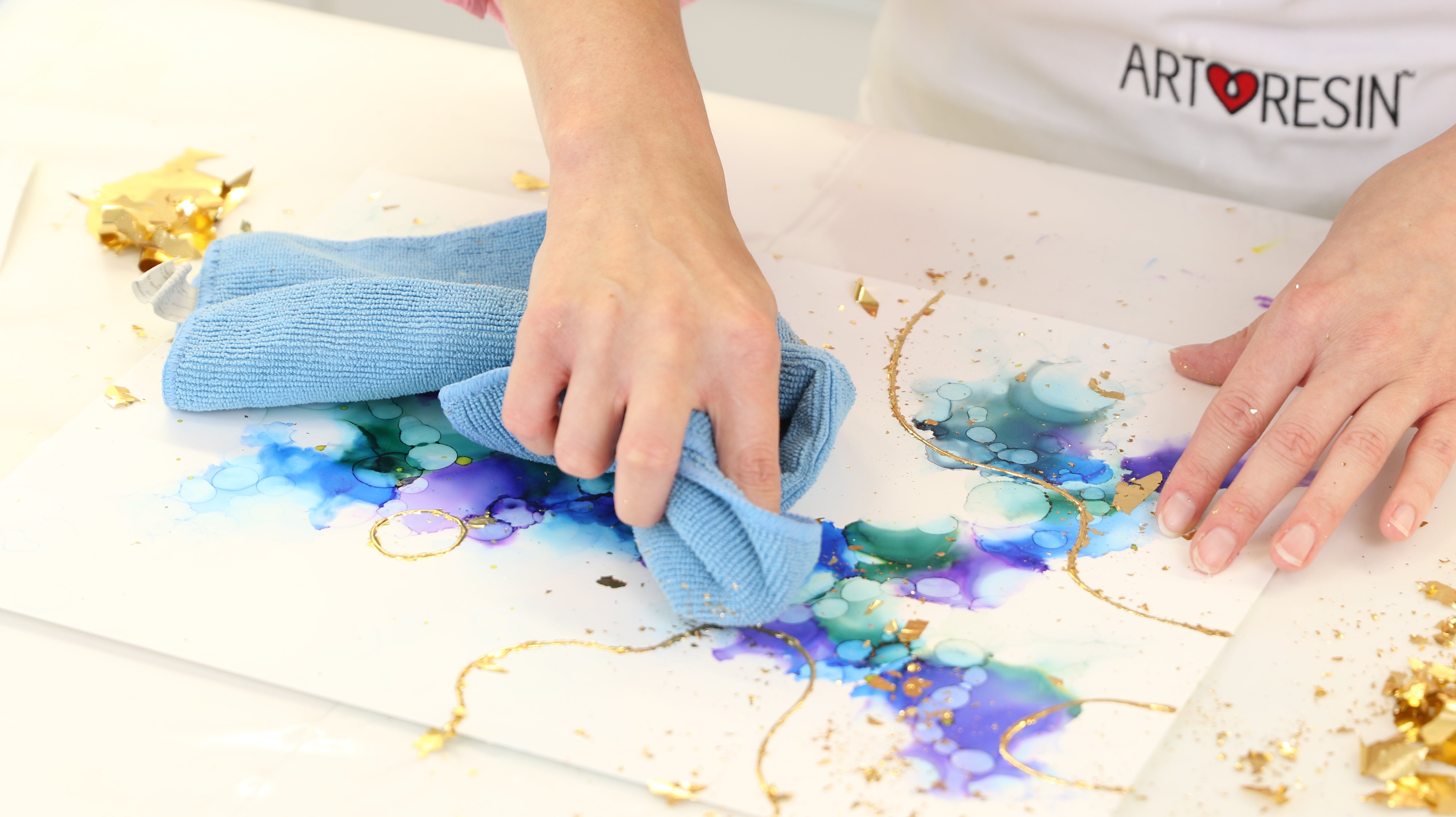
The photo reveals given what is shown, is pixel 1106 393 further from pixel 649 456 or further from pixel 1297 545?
pixel 649 456

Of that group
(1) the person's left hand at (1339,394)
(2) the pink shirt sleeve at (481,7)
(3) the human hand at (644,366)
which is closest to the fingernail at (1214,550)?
(1) the person's left hand at (1339,394)

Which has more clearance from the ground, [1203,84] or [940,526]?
[1203,84]

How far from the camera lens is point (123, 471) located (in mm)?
586

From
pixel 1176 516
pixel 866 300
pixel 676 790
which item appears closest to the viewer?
pixel 676 790

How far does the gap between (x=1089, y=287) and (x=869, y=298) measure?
15cm

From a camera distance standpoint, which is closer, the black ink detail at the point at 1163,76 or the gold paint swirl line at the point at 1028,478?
the gold paint swirl line at the point at 1028,478

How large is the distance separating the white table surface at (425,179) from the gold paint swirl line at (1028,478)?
28 mm

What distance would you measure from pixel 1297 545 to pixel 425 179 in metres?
0.62

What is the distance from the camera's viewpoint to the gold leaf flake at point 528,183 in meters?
0.81

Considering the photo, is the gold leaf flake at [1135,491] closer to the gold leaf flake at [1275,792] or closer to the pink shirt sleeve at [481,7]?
the gold leaf flake at [1275,792]

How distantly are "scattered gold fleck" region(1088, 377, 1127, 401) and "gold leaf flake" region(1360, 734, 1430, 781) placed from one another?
0.75ft

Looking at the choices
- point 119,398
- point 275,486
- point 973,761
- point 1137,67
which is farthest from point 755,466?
point 1137,67

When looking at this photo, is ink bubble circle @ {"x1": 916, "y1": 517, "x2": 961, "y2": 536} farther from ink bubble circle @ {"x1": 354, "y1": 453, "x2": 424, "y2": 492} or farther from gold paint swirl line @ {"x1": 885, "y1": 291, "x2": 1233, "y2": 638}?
ink bubble circle @ {"x1": 354, "y1": 453, "x2": 424, "y2": 492}

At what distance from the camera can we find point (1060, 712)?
1.56 ft
